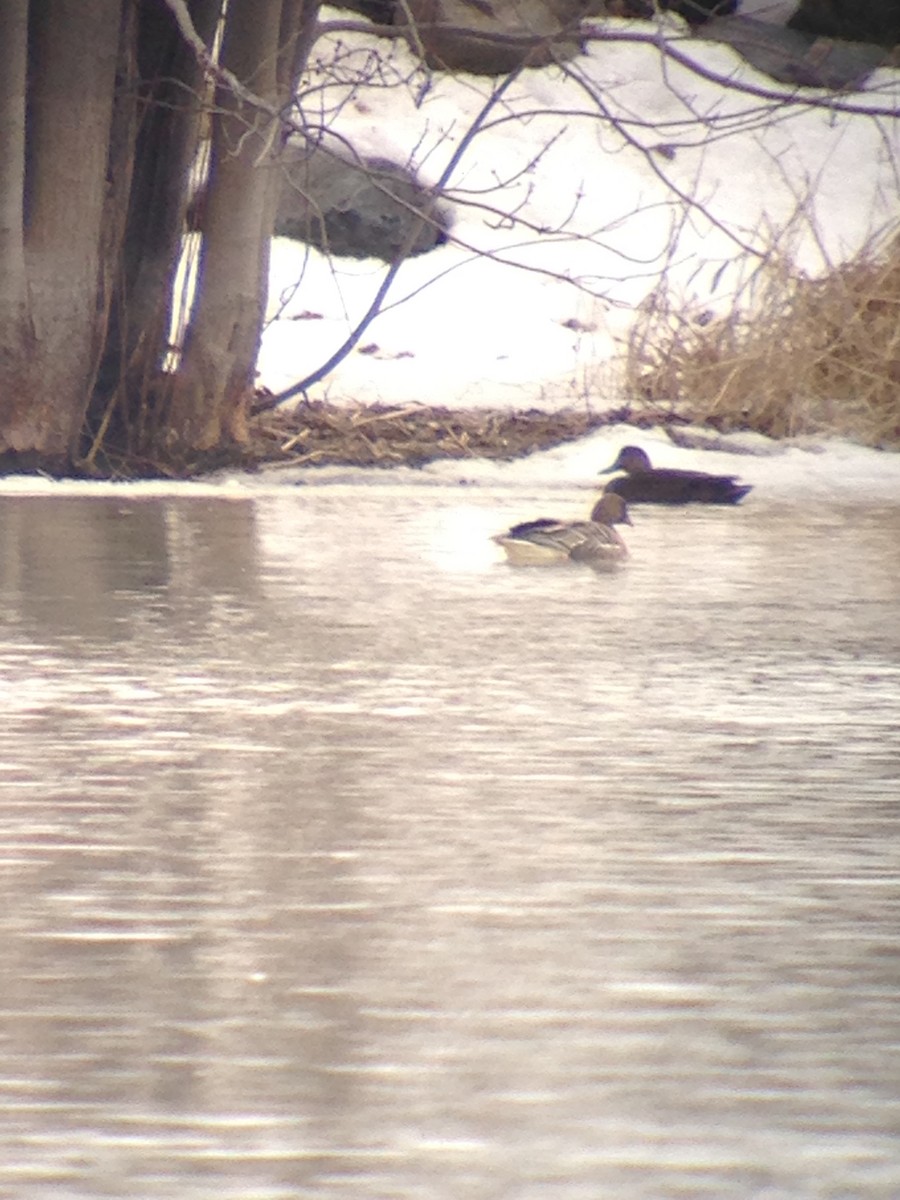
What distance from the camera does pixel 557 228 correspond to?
12992 mm

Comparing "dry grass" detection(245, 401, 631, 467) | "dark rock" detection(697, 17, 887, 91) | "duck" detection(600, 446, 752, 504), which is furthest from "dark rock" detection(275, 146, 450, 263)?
"duck" detection(600, 446, 752, 504)

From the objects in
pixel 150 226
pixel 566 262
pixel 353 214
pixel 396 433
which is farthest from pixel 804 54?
pixel 150 226

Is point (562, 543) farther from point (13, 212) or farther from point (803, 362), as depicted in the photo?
point (803, 362)

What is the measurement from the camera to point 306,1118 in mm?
1520

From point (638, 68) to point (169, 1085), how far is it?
1848 centimetres

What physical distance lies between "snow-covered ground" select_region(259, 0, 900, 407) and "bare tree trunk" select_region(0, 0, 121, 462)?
3496mm

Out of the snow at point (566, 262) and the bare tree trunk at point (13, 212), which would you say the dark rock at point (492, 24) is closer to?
the snow at point (566, 262)

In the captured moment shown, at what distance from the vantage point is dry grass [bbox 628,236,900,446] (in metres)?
11.0

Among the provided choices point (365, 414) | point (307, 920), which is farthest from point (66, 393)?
point (307, 920)

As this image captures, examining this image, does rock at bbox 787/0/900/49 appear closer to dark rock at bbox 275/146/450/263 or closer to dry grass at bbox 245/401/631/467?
dark rock at bbox 275/146/450/263

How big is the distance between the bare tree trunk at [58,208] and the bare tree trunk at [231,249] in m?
0.53

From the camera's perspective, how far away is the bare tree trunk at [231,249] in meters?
8.75

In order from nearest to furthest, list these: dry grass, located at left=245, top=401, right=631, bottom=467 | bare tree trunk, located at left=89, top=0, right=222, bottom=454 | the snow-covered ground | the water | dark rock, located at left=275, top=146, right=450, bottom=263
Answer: the water < bare tree trunk, located at left=89, top=0, right=222, bottom=454 < dry grass, located at left=245, top=401, right=631, bottom=467 < the snow-covered ground < dark rock, located at left=275, top=146, right=450, bottom=263

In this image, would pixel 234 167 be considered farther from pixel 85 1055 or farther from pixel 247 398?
pixel 85 1055
